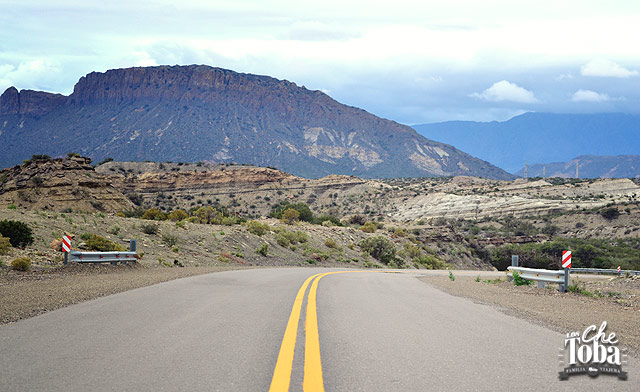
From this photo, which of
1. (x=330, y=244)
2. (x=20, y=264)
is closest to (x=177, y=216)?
(x=330, y=244)

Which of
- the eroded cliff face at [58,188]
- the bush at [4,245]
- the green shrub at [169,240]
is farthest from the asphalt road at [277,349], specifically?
the eroded cliff face at [58,188]

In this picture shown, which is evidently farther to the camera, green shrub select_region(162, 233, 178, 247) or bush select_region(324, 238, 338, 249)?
bush select_region(324, 238, 338, 249)

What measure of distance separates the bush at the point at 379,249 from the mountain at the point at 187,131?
102778mm

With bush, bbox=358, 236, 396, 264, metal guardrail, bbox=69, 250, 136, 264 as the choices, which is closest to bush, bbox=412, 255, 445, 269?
bush, bbox=358, 236, 396, 264

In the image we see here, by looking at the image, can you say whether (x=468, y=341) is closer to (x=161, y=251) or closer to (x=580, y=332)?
(x=580, y=332)

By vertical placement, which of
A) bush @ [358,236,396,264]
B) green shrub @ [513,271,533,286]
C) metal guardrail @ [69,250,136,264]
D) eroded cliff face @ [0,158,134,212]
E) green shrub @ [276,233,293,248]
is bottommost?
bush @ [358,236,396,264]

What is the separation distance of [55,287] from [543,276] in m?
12.6

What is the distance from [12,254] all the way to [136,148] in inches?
5104

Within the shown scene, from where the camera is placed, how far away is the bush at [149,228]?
2850 cm

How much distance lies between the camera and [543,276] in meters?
15.8

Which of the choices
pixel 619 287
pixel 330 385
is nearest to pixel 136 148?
pixel 619 287

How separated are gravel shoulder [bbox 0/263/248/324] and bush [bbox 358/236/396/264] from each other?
26.0 m

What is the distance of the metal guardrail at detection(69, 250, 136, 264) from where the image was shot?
18.3m

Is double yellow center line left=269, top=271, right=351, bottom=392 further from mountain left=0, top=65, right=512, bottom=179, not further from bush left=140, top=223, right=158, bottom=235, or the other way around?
mountain left=0, top=65, right=512, bottom=179
